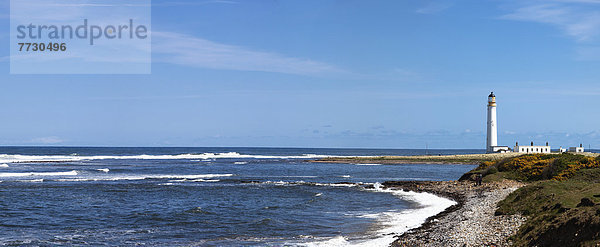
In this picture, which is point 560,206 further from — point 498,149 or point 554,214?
point 498,149

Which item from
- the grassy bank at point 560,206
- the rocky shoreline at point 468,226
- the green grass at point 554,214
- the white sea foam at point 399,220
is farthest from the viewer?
the white sea foam at point 399,220

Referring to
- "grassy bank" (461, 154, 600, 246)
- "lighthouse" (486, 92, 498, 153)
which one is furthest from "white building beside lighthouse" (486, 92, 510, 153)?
"grassy bank" (461, 154, 600, 246)

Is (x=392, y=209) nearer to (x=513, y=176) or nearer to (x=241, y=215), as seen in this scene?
(x=241, y=215)

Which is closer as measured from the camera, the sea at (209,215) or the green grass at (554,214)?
the green grass at (554,214)

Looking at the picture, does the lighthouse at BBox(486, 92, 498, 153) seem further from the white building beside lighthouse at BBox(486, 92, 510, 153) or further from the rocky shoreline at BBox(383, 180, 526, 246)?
the rocky shoreline at BBox(383, 180, 526, 246)

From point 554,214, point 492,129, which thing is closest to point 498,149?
point 492,129

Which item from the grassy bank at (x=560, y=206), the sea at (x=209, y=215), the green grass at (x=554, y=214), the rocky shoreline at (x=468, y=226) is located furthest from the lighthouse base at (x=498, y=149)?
the green grass at (x=554, y=214)

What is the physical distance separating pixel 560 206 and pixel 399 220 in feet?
25.4

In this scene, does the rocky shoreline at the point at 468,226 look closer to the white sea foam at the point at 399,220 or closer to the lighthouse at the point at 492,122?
the white sea foam at the point at 399,220

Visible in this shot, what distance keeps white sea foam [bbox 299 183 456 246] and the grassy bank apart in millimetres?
3741

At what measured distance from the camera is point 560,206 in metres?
16.1

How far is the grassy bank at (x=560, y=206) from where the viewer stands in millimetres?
12711

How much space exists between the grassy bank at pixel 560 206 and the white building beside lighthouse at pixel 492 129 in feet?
168

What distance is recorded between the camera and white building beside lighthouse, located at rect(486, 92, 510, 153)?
278 feet
